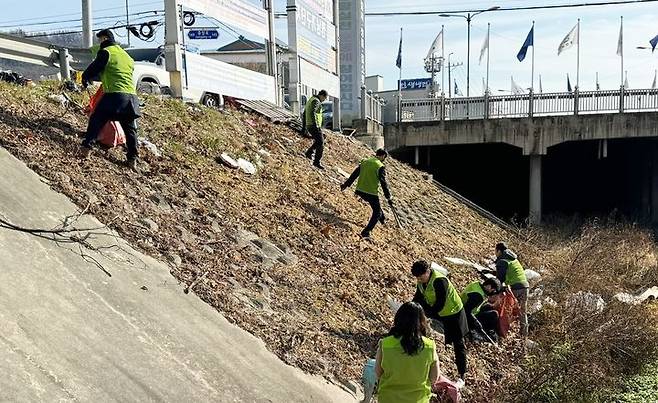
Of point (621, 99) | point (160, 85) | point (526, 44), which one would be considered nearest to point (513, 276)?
point (160, 85)

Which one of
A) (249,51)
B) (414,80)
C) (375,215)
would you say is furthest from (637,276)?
(414,80)

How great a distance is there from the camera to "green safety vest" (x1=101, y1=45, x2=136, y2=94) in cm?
745

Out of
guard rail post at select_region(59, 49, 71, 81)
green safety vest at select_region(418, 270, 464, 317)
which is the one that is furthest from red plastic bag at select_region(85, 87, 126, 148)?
green safety vest at select_region(418, 270, 464, 317)

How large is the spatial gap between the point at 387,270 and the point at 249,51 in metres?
11.7

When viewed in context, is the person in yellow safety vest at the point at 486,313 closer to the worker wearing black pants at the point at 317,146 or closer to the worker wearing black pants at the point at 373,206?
the worker wearing black pants at the point at 373,206

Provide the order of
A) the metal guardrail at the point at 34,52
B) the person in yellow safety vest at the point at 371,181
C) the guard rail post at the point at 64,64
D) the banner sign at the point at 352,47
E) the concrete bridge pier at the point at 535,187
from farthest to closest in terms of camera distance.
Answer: the banner sign at the point at 352,47, the concrete bridge pier at the point at 535,187, the guard rail post at the point at 64,64, the person in yellow safety vest at the point at 371,181, the metal guardrail at the point at 34,52

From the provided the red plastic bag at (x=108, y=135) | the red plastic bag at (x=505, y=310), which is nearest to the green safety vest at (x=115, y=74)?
the red plastic bag at (x=108, y=135)

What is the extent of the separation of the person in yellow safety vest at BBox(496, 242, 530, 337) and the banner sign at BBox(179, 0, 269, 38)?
7.14 meters

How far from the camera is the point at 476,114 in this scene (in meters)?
22.1

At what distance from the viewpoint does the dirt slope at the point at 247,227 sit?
21.2 feet

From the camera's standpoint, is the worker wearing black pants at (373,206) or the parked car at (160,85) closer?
the worker wearing black pants at (373,206)

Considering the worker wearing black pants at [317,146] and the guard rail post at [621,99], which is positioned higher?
the worker wearing black pants at [317,146]

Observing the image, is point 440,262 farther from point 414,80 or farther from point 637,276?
point 414,80

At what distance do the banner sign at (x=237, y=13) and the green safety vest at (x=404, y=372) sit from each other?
9024mm
